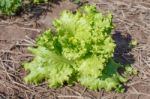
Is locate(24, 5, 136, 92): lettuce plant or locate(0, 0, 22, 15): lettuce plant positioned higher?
locate(0, 0, 22, 15): lettuce plant

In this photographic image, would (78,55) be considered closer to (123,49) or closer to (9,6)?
(123,49)

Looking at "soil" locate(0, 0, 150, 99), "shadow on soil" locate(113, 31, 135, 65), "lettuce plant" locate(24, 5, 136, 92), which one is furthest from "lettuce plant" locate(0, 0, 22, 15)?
"shadow on soil" locate(113, 31, 135, 65)

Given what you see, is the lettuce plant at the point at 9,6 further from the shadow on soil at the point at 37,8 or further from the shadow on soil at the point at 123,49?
the shadow on soil at the point at 123,49

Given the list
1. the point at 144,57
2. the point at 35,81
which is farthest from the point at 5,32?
the point at 144,57

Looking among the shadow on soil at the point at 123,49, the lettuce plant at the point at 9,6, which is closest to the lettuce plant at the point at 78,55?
the shadow on soil at the point at 123,49

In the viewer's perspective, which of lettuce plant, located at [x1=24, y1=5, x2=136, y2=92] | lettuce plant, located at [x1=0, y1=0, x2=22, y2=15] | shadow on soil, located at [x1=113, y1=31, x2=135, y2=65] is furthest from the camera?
lettuce plant, located at [x1=0, y1=0, x2=22, y2=15]

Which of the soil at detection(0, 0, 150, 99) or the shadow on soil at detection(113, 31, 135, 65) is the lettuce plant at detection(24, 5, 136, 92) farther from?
the shadow on soil at detection(113, 31, 135, 65)
